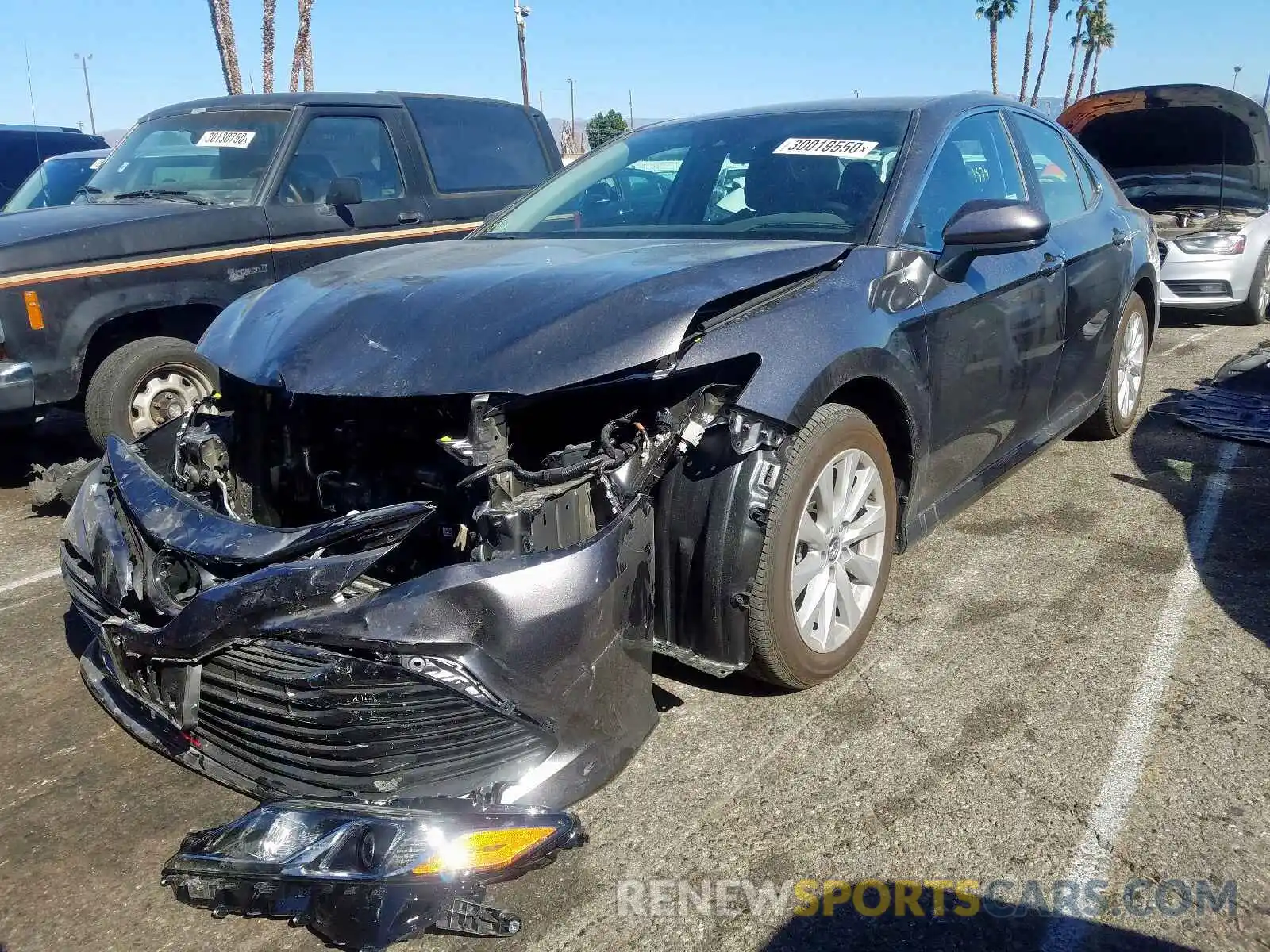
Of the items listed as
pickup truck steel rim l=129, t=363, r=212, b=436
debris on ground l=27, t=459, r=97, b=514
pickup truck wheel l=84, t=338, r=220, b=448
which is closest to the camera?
debris on ground l=27, t=459, r=97, b=514

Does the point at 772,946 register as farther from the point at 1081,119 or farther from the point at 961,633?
the point at 1081,119

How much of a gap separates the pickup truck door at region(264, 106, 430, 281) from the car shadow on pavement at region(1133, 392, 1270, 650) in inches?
174

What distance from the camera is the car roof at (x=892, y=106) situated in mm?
3848

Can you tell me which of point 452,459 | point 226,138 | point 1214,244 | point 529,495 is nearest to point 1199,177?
point 1214,244

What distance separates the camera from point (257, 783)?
2.41m

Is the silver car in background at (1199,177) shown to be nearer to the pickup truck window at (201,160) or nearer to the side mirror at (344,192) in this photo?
the side mirror at (344,192)

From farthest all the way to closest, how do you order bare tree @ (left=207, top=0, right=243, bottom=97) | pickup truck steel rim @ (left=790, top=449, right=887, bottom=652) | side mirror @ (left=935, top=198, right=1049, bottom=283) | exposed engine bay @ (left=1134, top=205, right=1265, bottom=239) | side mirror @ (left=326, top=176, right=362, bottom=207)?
bare tree @ (left=207, top=0, right=243, bottom=97) → exposed engine bay @ (left=1134, top=205, right=1265, bottom=239) → side mirror @ (left=326, top=176, right=362, bottom=207) → side mirror @ (left=935, top=198, right=1049, bottom=283) → pickup truck steel rim @ (left=790, top=449, right=887, bottom=652)

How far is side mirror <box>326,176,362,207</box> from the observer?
602 centimetres

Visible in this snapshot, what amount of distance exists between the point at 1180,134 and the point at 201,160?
324 inches

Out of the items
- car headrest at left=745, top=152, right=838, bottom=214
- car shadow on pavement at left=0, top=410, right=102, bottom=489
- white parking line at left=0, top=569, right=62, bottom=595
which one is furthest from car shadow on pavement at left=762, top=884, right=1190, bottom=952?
car shadow on pavement at left=0, top=410, right=102, bottom=489

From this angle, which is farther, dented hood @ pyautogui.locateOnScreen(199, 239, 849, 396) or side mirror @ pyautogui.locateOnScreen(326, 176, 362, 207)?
side mirror @ pyautogui.locateOnScreen(326, 176, 362, 207)

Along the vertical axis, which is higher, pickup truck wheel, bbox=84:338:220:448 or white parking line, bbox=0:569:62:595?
pickup truck wheel, bbox=84:338:220:448

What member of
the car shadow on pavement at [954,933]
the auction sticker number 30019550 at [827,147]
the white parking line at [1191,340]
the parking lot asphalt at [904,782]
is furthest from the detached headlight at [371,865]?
the white parking line at [1191,340]

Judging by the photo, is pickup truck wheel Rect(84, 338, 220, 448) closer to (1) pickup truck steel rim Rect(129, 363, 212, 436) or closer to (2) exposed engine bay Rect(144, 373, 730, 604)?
(1) pickup truck steel rim Rect(129, 363, 212, 436)
